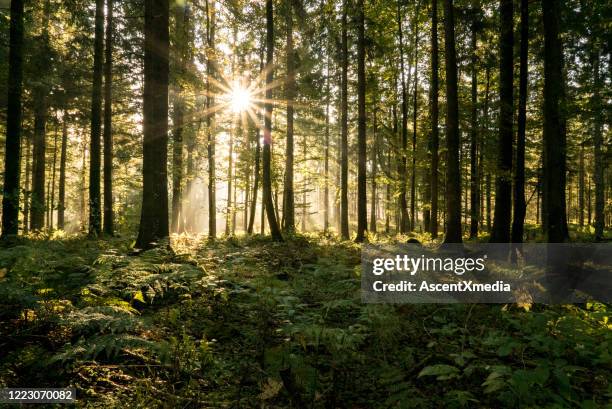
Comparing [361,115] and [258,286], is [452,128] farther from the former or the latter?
[258,286]

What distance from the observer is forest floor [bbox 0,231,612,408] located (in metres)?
3.35

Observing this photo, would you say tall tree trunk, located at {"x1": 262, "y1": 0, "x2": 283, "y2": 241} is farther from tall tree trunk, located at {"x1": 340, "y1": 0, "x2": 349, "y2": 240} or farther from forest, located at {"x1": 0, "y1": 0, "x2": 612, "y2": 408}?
tall tree trunk, located at {"x1": 340, "y1": 0, "x2": 349, "y2": 240}

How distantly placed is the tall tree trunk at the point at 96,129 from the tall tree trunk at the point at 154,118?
223 inches

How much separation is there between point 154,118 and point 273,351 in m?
6.58

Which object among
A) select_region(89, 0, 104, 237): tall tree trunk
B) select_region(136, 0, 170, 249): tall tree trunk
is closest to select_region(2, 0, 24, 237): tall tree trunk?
select_region(89, 0, 104, 237): tall tree trunk

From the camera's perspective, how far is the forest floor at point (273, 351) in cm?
335

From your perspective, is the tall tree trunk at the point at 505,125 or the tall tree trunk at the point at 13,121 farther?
the tall tree trunk at the point at 505,125

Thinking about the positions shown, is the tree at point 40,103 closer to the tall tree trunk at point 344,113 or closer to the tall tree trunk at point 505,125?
the tall tree trunk at point 344,113

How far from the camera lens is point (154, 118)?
8.47 m

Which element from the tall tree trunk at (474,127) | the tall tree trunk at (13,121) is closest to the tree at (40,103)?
the tall tree trunk at (13,121)

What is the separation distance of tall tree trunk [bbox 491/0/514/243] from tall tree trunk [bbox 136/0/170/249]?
31.9 feet

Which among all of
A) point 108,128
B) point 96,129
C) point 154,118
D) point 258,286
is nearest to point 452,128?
point 258,286

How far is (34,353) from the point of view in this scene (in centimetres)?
Answer: 378

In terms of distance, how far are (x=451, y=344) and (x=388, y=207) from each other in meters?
31.1
